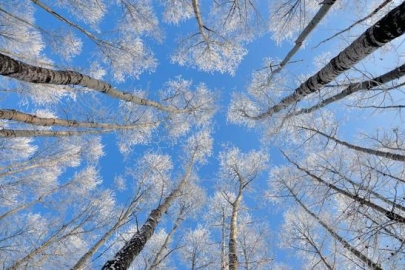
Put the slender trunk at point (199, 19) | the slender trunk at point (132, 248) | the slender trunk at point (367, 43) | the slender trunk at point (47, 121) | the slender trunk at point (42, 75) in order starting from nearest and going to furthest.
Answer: the slender trunk at point (367, 43), the slender trunk at point (42, 75), the slender trunk at point (132, 248), the slender trunk at point (47, 121), the slender trunk at point (199, 19)

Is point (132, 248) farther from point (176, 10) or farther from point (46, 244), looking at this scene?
point (176, 10)

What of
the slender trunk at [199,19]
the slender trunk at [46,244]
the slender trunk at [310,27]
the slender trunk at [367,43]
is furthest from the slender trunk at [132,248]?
the slender trunk at [199,19]

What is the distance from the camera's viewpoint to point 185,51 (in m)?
8.75

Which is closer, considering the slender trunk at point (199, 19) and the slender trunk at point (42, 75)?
the slender trunk at point (42, 75)

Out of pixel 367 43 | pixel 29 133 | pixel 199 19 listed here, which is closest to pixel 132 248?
pixel 29 133

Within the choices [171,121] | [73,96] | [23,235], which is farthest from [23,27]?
[23,235]

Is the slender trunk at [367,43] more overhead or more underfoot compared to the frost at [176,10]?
more underfoot

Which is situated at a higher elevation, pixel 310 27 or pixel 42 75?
pixel 310 27

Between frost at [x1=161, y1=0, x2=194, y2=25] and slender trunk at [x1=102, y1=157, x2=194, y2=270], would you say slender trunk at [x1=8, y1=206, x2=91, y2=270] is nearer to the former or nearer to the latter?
slender trunk at [x1=102, y1=157, x2=194, y2=270]

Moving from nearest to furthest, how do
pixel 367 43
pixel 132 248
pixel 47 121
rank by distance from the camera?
pixel 367 43 < pixel 132 248 < pixel 47 121

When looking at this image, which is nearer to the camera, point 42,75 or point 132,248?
point 42,75

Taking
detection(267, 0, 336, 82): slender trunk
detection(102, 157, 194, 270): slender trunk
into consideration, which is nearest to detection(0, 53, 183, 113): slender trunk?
detection(102, 157, 194, 270): slender trunk

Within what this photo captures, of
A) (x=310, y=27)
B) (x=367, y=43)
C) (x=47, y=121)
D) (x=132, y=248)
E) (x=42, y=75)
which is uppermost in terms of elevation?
(x=310, y=27)

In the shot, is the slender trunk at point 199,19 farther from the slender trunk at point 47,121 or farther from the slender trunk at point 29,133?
the slender trunk at point 29,133
